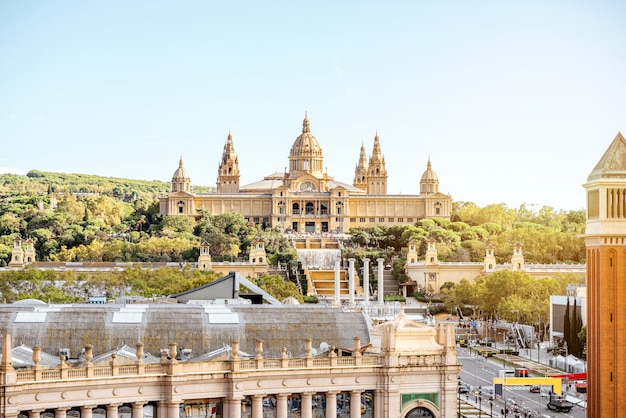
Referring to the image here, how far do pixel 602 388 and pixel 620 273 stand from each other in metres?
7.96

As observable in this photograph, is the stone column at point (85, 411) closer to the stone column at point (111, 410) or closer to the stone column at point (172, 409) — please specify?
the stone column at point (111, 410)

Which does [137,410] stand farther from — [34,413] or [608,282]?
[608,282]

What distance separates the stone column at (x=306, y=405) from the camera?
7025 centimetres

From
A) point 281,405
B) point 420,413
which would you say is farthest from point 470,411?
point 281,405

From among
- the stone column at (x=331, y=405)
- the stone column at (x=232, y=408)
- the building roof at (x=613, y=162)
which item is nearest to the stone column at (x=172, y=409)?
the stone column at (x=232, y=408)

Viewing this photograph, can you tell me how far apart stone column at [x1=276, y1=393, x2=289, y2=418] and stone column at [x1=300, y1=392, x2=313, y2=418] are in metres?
0.99

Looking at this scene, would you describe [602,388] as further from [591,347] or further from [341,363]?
[341,363]

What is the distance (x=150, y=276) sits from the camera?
17588 cm

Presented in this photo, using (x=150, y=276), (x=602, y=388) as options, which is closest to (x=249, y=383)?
(x=602, y=388)

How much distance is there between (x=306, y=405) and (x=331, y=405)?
1.40m

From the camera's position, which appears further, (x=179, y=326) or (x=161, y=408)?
(x=179, y=326)

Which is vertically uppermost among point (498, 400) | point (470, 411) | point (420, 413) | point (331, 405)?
point (331, 405)

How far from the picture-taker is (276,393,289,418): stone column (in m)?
69.6

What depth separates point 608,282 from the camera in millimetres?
92250
